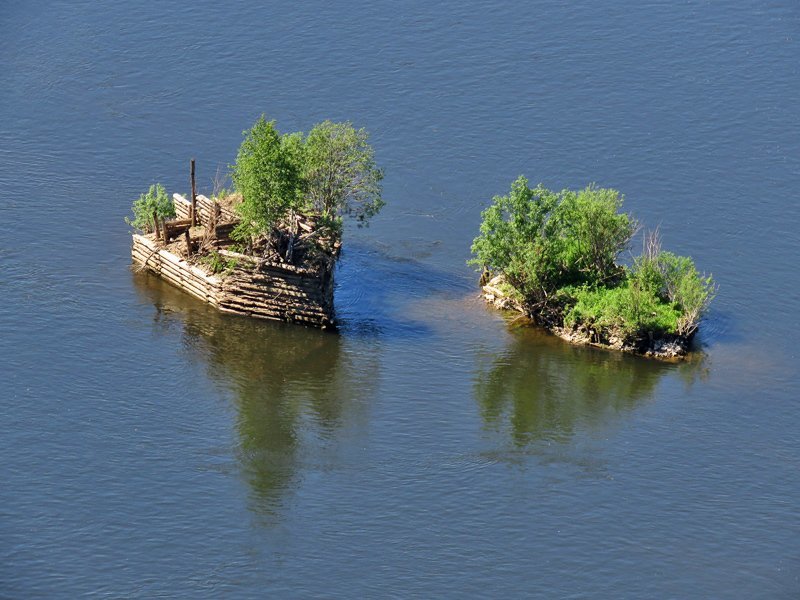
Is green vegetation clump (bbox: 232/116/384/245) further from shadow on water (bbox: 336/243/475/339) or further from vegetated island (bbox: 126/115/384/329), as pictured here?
shadow on water (bbox: 336/243/475/339)

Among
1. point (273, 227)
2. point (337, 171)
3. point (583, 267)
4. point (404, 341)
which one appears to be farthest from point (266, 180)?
point (583, 267)

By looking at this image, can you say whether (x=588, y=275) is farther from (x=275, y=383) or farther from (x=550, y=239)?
(x=275, y=383)

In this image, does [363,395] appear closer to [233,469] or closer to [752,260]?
[233,469]

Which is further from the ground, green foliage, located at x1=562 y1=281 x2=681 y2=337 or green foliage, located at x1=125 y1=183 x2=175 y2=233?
green foliage, located at x1=125 y1=183 x2=175 y2=233

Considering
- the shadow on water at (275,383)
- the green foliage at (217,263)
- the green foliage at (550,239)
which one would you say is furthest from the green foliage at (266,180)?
the green foliage at (550,239)

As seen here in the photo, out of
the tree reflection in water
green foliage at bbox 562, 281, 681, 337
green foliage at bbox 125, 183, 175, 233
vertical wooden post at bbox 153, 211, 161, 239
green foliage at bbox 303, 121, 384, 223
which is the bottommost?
the tree reflection in water

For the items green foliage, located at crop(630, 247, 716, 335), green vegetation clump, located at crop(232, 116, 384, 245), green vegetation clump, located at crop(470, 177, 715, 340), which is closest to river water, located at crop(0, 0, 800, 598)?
green vegetation clump, located at crop(470, 177, 715, 340)

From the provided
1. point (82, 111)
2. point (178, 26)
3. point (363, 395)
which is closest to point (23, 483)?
point (363, 395)

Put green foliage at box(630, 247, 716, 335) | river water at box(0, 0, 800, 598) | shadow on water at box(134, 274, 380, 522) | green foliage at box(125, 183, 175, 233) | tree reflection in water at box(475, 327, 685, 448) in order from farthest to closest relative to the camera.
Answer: green foliage at box(125, 183, 175, 233), green foliage at box(630, 247, 716, 335), tree reflection in water at box(475, 327, 685, 448), shadow on water at box(134, 274, 380, 522), river water at box(0, 0, 800, 598)
